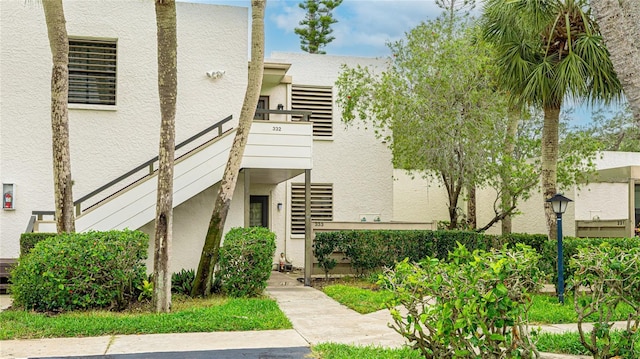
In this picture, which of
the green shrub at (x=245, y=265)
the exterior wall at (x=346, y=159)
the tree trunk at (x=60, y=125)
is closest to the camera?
the tree trunk at (x=60, y=125)

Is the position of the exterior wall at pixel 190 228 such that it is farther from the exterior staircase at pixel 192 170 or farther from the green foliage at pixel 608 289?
the green foliage at pixel 608 289

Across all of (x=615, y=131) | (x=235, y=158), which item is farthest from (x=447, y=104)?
(x=615, y=131)

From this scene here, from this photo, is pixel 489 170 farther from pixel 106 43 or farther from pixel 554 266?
pixel 106 43

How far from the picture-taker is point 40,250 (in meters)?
9.78

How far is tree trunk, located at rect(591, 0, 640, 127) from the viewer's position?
22.7 ft

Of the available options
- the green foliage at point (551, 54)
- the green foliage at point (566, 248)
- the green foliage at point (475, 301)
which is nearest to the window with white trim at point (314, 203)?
the green foliage at point (551, 54)

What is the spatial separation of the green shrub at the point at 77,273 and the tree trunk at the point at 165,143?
0.50 m

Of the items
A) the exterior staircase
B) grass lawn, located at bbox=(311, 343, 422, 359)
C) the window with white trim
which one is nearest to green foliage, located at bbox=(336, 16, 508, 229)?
the exterior staircase

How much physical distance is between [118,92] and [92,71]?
75cm

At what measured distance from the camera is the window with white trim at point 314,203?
18562 millimetres

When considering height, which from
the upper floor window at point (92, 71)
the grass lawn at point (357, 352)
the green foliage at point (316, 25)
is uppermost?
the green foliage at point (316, 25)

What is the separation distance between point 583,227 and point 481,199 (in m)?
4.79

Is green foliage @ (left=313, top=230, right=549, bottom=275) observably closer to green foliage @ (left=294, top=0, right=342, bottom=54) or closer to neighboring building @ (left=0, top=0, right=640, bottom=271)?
neighboring building @ (left=0, top=0, right=640, bottom=271)

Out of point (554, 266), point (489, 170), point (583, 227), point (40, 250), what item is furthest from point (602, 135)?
point (40, 250)
